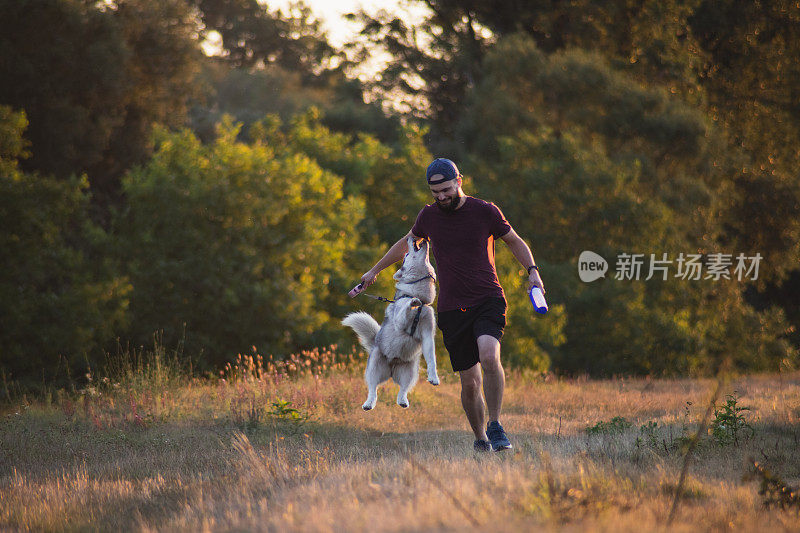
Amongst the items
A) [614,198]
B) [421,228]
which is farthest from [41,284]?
[614,198]

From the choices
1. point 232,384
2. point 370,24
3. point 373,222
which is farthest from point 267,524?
point 370,24

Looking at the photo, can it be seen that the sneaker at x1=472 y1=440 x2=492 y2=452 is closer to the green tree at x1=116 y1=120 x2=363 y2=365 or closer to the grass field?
the grass field

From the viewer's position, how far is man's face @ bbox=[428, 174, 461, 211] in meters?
6.33

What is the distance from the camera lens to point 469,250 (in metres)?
6.39

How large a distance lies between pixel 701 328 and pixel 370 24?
18555 millimetres

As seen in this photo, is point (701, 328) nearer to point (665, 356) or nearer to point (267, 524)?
point (665, 356)

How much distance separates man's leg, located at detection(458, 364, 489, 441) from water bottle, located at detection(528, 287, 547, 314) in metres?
0.94

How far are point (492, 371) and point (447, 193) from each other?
1.49 meters

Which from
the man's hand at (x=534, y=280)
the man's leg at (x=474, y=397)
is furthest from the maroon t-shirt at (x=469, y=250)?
the man's leg at (x=474, y=397)

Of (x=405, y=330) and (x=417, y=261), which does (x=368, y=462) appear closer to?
(x=405, y=330)

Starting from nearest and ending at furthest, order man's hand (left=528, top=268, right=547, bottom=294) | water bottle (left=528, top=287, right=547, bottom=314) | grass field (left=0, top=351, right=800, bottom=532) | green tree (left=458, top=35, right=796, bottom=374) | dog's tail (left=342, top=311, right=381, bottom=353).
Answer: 1. grass field (left=0, top=351, right=800, bottom=532)
2. water bottle (left=528, top=287, right=547, bottom=314)
3. man's hand (left=528, top=268, right=547, bottom=294)
4. dog's tail (left=342, top=311, right=381, bottom=353)
5. green tree (left=458, top=35, right=796, bottom=374)

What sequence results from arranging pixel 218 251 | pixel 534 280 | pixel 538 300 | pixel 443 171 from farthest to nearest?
pixel 218 251, pixel 443 171, pixel 534 280, pixel 538 300

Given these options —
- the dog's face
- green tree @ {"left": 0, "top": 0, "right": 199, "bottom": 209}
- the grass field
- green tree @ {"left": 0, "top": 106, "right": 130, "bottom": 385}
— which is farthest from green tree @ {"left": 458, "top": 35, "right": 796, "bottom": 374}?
the dog's face

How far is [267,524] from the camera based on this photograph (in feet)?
14.0
